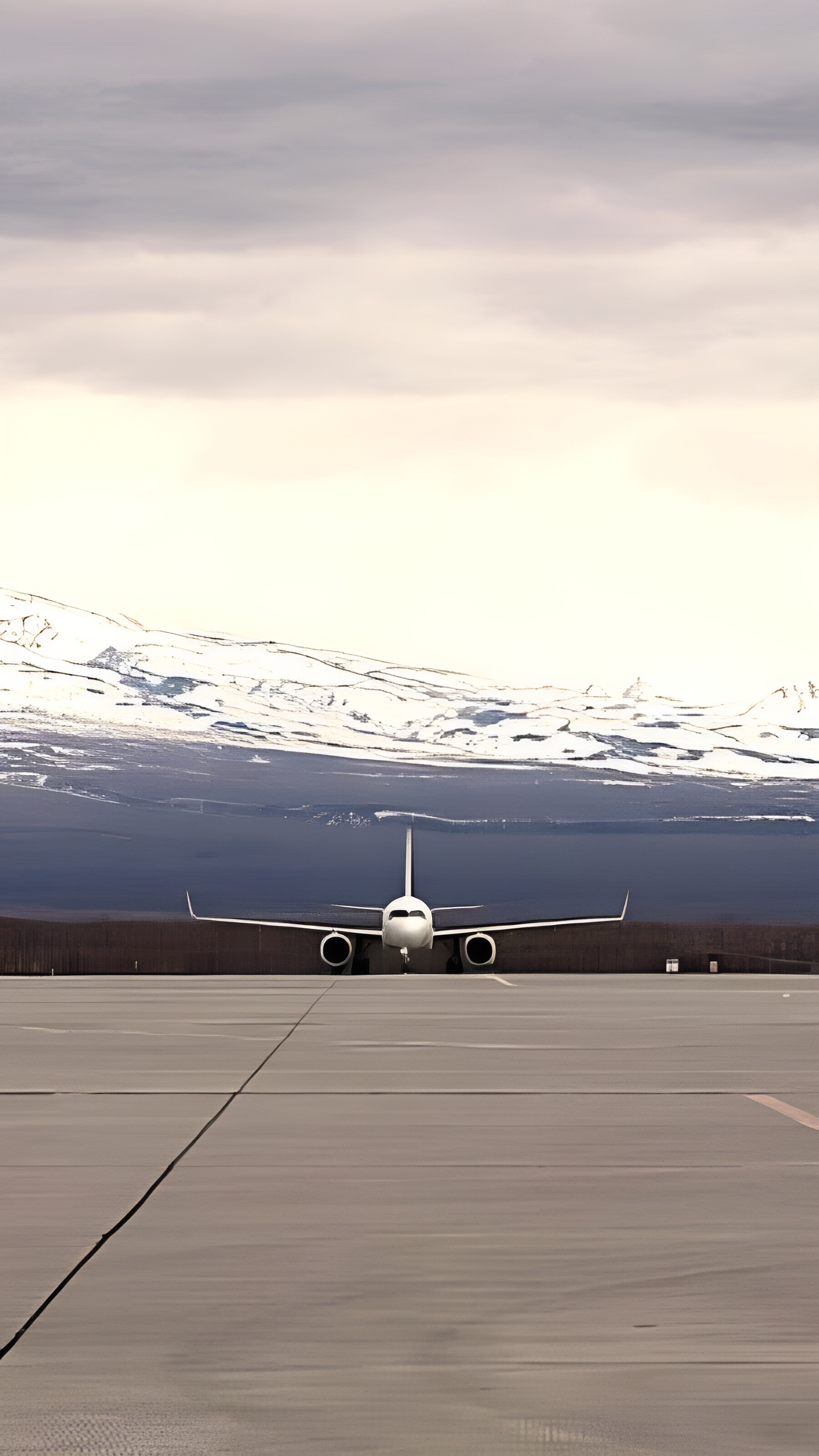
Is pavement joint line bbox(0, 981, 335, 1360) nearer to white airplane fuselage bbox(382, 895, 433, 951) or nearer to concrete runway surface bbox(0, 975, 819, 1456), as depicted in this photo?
concrete runway surface bbox(0, 975, 819, 1456)

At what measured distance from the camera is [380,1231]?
36.6ft

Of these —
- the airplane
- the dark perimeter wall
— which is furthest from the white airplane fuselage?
the dark perimeter wall

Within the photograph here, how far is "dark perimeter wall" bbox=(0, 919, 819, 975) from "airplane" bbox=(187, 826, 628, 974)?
674 inches

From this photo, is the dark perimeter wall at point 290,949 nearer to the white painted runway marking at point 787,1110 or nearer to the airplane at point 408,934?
the airplane at point 408,934

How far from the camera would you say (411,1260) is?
33.6 feet

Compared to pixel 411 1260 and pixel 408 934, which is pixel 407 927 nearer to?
pixel 408 934

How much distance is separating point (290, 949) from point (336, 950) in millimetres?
34487

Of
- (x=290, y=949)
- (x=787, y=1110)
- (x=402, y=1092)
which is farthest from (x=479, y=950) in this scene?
(x=787, y=1110)

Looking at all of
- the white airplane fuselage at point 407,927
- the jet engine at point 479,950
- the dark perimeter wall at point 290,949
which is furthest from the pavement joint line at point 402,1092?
the dark perimeter wall at point 290,949

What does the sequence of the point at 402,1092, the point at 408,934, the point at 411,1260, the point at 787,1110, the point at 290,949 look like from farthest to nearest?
the point at 290,949
the point at 408,934
the point at 402,1092
the point at 787,1110
the point at 411,1260

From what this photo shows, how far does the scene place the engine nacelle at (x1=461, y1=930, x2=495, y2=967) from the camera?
89.1 metres

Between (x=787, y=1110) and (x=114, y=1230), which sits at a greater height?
(x=114, y=1230)

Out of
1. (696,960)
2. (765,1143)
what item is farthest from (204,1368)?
(696,960)

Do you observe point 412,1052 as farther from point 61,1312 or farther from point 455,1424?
point 455,1424
